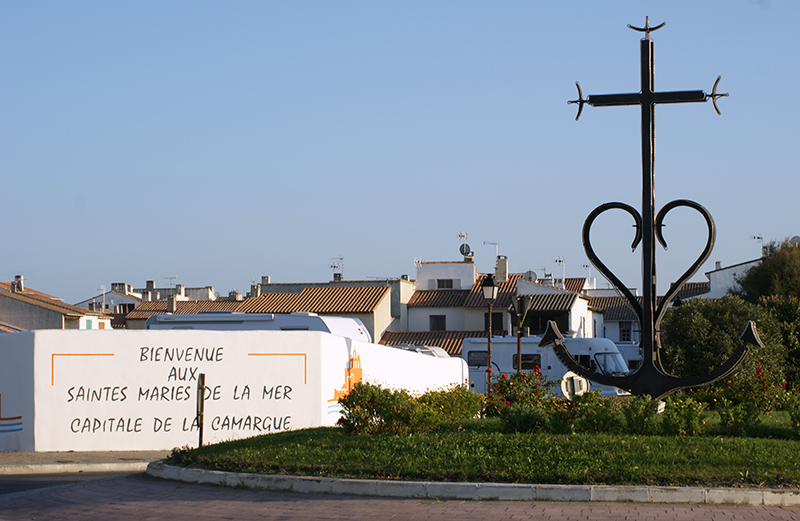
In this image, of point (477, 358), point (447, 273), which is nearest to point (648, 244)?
point (477, 358)

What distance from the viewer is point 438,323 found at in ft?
198

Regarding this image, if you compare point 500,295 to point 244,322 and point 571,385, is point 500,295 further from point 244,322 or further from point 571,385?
point 571,385

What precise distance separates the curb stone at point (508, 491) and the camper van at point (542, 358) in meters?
15.5

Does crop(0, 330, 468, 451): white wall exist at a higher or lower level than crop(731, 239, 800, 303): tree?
lower

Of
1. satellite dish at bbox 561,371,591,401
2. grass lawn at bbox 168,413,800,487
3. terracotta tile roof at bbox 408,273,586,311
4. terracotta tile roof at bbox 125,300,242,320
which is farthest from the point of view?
terracotta tile roof at bbox 125,300,242,320

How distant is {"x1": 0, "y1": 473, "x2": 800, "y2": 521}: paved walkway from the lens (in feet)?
28.7

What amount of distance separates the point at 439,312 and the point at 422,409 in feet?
154

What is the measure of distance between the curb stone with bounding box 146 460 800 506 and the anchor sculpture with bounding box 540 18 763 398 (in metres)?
3.88

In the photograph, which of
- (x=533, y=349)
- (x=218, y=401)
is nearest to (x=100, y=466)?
(x=218, y=401)

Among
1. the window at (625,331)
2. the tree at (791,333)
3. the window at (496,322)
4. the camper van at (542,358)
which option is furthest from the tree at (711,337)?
the window at (625,331)

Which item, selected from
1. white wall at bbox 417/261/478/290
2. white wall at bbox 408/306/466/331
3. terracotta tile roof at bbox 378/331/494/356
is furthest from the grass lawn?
white wall at bbox 417/261/478/290

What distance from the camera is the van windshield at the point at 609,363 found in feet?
93.8

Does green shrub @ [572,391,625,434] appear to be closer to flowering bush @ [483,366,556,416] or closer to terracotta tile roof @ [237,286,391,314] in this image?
flowering bush @ [483,366,556,416]

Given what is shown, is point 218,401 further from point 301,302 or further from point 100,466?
point 301,302
